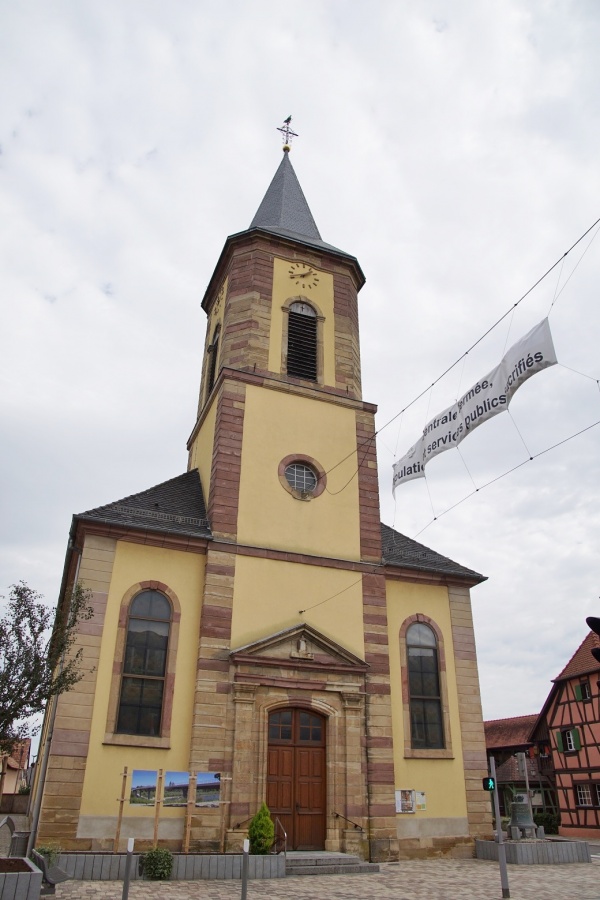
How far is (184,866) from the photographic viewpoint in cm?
1229

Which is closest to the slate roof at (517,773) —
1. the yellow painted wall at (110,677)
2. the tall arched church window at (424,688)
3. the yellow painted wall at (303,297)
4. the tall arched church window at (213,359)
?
the tall arched church window at (424,688)

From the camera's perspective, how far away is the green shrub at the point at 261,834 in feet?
43.2

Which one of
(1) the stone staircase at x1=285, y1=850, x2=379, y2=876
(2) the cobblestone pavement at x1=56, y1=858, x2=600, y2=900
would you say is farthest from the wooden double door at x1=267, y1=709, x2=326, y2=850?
(2) the cobblestone pavement at x1=56, y1=858, x2=600, y2=900

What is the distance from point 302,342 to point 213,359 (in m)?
3.45

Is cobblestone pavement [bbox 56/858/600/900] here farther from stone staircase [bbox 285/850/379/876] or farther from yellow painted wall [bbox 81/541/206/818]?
yellow painted wall [bbox 81/541/206/818]

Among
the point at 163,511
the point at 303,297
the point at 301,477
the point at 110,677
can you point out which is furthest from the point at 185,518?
the point at 303,297

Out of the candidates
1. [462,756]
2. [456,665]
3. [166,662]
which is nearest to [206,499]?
[166,662]

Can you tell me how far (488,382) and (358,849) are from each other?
34.2 feet

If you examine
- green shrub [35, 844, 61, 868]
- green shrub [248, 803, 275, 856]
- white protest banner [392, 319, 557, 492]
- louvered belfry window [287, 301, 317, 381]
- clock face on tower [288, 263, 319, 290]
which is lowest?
green shrub [35, 844, 61, 868]

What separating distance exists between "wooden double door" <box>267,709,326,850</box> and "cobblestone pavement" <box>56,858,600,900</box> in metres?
1.80

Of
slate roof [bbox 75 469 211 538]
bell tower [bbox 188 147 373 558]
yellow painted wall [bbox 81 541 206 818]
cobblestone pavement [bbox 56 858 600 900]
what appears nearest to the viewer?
cobblestone pavement [bbox 56 858 600 900]

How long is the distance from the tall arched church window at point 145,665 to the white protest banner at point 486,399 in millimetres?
6338

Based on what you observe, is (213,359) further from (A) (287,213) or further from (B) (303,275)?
(A) (287,213)

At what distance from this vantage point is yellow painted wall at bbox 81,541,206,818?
1402 cm
